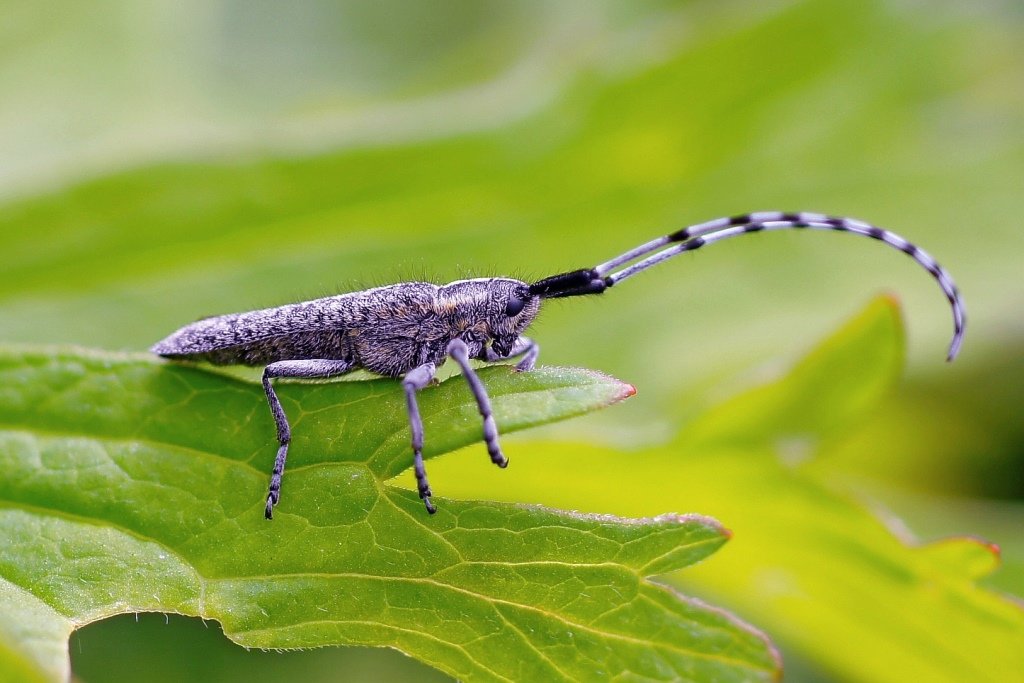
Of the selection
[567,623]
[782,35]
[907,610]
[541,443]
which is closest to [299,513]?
[567,623]

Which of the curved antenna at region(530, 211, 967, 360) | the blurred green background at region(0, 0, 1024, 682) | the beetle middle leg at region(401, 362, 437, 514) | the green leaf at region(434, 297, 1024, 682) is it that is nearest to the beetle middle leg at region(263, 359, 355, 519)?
the beetle middle leg at region(401, 362, 437, 514)

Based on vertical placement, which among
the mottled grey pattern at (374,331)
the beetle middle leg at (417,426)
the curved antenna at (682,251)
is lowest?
the beetle middle leg at (417,426)

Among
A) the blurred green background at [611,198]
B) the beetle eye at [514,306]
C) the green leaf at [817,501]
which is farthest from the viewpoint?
the blurred green background at [611,198]

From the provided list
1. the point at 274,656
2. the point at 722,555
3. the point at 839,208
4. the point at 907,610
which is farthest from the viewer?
the point at 839,208

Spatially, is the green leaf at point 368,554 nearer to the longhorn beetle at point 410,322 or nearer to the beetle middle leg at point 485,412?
the beetle middle leg at point 485,412

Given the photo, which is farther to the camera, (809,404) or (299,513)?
(809,404)

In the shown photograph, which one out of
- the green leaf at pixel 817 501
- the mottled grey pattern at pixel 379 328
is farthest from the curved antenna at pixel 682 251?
the green leaf at pixel 817 501

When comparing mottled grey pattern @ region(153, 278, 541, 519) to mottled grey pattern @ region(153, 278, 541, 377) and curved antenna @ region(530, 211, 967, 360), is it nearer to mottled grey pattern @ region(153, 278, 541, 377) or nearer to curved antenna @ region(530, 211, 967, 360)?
mottled grey pattern @ region(153, 278, 541, 377)

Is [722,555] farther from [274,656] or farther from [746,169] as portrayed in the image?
[746,169]
